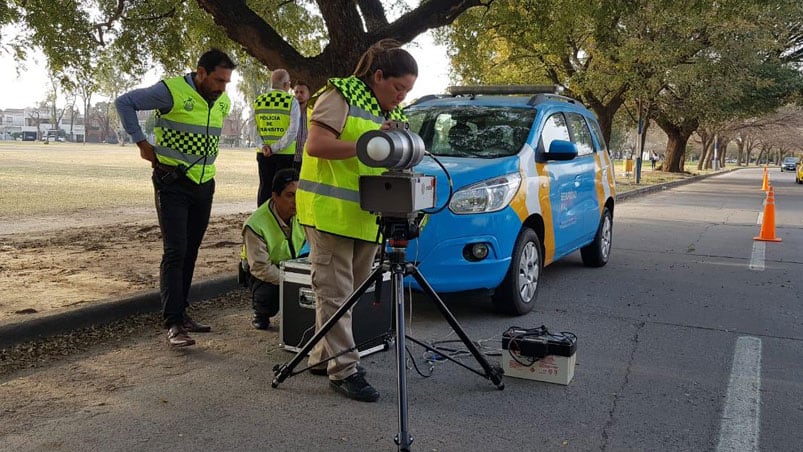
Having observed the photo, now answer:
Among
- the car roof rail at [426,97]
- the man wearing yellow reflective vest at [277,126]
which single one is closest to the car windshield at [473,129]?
the car roof rail at [426,97]

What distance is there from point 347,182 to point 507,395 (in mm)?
1507

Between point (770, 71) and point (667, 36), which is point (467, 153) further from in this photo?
point (770, 71)

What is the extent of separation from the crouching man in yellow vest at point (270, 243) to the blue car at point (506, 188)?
3.13 ft

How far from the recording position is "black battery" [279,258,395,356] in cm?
444

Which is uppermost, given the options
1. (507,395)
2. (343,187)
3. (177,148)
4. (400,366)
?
(177,148)

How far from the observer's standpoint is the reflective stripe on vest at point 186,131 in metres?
4.71

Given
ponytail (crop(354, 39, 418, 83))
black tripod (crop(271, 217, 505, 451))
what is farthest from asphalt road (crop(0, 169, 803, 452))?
ponytail (crop(354, 39, 418, 83))

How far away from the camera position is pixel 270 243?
496 cm

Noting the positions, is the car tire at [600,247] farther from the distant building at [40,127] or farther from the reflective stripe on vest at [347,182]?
the distant building at [40,127]

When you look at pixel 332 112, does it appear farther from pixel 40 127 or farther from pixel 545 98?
pixel 40 127

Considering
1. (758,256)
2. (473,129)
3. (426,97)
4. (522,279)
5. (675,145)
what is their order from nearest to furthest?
(522,279) < (473,129) < (426,97) < (758,256) < (675,145)

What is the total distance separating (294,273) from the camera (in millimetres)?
4520

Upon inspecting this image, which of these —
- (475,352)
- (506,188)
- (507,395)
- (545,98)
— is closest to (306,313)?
(475,352)

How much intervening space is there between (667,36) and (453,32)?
520 inches
